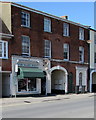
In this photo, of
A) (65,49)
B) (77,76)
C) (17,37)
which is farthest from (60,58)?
(17,37)

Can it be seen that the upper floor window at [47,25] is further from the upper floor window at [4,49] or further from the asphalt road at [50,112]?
the asphalt road at [50,112]

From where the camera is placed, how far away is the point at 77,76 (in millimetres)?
29453

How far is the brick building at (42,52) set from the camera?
21.7m

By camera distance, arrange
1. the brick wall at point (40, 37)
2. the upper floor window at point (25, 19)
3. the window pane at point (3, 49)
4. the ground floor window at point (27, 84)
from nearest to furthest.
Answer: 1. the window pane at point (3, 49)
2. the brick wall at point (40, 37)
3. the ground floor window at point (27, 84)
4. the upper floor window at point (25, 19)

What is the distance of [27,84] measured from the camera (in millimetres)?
23469

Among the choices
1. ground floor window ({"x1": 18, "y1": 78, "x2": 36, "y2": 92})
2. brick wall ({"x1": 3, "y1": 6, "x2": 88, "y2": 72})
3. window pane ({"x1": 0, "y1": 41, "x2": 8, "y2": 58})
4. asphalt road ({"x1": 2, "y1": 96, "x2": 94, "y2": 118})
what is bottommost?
asphalt road ({"x1": 2, "y1": 96, "x2": 94, "y2": 118})

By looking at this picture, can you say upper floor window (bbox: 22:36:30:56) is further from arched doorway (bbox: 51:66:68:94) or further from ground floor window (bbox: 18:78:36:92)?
arched doorway (bbox: 51:66:68:94)

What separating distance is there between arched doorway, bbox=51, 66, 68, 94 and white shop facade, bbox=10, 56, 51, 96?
8.73ft

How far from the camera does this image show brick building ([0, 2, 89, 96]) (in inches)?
854

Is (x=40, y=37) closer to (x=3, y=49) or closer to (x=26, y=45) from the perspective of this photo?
(x=26, y=45)

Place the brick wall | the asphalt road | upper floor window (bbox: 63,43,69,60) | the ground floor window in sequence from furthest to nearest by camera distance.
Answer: upper floor window (bbox: 63,43,69,60), the ground floor window, the brick wall, the asphalt road

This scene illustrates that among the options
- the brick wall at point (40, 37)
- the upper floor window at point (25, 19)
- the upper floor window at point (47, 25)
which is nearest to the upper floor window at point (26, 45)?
the brick wall at point (40, 37)

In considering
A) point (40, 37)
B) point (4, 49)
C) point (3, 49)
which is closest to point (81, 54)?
point (40, 37)

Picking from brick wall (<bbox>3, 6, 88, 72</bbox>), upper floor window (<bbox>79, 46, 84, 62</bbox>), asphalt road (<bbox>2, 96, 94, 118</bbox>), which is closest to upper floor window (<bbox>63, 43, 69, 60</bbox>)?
brick wall (<bbox>3, 6, 88, 72</bbox>)
